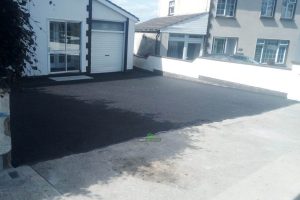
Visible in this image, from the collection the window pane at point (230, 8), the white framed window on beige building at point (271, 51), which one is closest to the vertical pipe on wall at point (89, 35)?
the window pane at point (230, 8)

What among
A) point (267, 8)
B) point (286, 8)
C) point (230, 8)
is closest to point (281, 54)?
point (286, 8)

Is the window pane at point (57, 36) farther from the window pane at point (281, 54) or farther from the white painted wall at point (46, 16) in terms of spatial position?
the window pane at point (281, 54)

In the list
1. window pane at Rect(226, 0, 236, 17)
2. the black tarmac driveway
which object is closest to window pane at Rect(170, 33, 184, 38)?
window pane at Rect(226, 0, 236, 17)

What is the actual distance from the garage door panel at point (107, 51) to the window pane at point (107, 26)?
277 millimetres

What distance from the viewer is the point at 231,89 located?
15617 mm

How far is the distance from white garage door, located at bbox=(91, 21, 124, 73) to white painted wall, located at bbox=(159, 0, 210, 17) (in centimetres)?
883

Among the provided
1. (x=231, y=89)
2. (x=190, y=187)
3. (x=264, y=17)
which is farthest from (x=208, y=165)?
(x=264, y=17)

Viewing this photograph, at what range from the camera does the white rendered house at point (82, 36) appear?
47.0 feet

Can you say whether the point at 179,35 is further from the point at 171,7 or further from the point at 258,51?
the point at 258,51

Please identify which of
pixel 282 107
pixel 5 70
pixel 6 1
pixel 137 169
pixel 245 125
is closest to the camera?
pixel 6 1

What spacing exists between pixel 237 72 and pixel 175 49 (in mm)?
8207

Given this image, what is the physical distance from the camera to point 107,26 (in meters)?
17.0

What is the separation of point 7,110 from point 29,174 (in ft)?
3.89

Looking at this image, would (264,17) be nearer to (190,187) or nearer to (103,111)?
(103,111)
